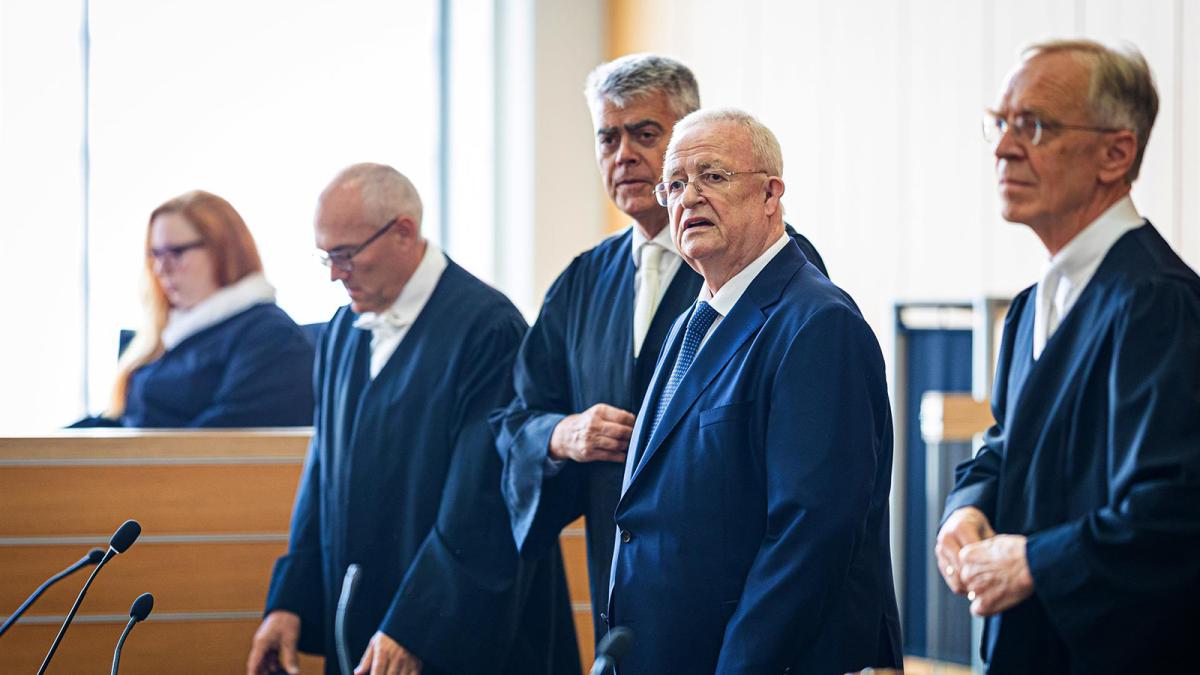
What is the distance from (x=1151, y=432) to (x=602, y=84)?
3.96 feet

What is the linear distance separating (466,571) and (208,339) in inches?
55.7

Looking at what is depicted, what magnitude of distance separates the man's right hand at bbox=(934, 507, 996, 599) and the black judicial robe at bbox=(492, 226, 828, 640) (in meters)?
0.55

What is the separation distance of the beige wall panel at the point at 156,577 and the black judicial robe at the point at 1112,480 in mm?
1820

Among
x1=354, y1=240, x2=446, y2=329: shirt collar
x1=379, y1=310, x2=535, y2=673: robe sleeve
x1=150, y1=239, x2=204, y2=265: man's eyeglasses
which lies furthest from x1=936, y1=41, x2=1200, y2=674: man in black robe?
x1=150, y1=239, x2=204, y2=265: man's eyeglasses

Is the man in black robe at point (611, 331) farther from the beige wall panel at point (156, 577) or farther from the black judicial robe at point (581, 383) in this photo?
the beige wall panel at point (156, 577)

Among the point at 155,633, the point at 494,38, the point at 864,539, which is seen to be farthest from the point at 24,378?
the point at 864,539

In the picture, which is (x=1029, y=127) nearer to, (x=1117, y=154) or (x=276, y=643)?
(x=1117, y=154)

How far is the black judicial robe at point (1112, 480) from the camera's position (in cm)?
174

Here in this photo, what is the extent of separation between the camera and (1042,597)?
1784 mm

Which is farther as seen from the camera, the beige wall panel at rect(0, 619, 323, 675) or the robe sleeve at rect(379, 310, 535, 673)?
the beige wall panel at rect(0, 619, 323, 675)

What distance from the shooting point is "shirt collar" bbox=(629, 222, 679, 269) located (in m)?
2.50

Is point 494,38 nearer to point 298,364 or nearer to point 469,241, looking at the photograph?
point 469,241

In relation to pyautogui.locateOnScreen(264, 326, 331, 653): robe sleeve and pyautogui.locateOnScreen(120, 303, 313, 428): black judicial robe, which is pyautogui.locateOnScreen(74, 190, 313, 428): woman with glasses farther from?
pyautogui.locateOnScreen(264, 326, 331, 653): robe sleeve

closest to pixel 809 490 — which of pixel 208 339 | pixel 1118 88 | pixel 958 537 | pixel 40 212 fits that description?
pixel 958 537
